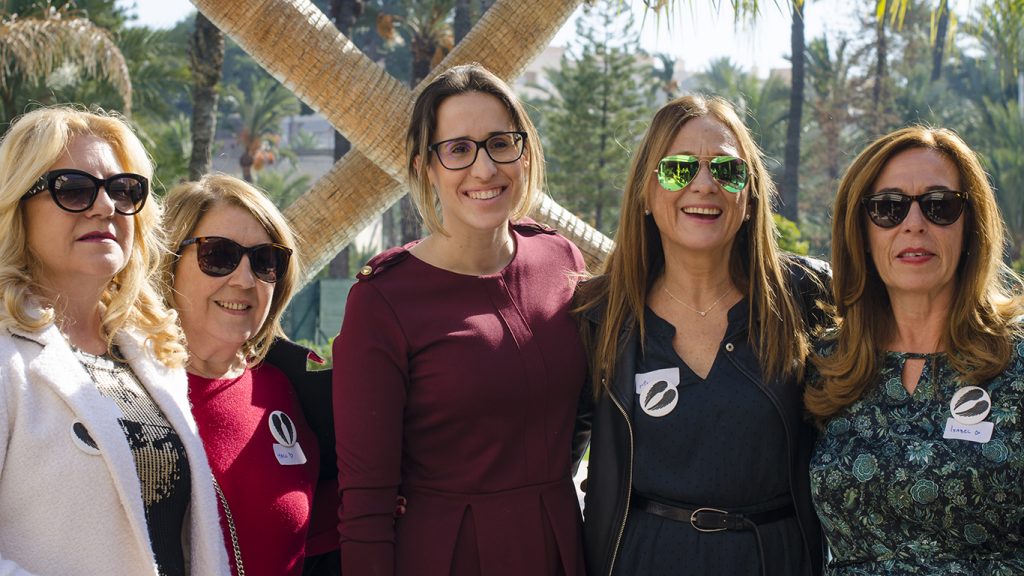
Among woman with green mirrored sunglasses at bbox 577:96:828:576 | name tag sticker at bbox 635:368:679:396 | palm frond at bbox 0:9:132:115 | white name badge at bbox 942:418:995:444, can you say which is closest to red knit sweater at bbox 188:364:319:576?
woman with green mirrored sunglasses at bbox 577:96:828:576

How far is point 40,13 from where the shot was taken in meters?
17.2

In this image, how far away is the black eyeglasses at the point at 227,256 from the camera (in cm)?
346

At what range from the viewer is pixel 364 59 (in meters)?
5.79

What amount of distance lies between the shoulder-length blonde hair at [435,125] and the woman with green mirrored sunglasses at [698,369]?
1.24ft

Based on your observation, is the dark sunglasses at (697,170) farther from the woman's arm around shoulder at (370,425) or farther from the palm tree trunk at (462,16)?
the palm tree trunk at (462,16)

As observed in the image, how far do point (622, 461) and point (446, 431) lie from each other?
582 mm

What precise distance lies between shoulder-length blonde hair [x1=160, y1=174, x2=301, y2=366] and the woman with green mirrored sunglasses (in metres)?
1.08

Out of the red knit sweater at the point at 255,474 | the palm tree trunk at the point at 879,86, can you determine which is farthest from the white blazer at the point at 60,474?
the palm tree trunk at the point at 879,86

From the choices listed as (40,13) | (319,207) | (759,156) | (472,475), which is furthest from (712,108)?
(40,13)

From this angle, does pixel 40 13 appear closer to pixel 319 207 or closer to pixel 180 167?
pixel 180 167

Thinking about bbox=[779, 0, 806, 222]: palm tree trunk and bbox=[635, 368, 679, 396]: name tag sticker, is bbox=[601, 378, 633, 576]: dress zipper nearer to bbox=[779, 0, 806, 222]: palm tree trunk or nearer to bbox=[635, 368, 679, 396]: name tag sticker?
bbox=[635, 368, 679, 396]: name tag sticker

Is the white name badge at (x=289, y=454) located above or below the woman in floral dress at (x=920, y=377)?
below

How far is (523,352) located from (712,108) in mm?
1057

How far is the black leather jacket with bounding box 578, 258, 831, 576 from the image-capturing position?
3.33 metres
